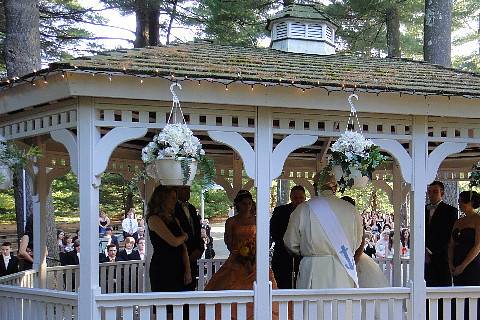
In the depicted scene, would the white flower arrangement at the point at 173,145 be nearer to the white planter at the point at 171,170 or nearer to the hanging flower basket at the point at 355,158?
the white planter at the point at 171,170

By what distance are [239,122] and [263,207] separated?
86 centimetres

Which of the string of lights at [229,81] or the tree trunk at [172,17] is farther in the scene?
the tree trunk at [172,17]

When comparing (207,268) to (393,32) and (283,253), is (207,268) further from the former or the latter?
Answer: (393,32)

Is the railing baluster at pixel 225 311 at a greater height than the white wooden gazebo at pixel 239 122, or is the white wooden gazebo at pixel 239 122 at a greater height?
the white wooden gazebo at pixel 239 122

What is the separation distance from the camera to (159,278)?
6.91 meters

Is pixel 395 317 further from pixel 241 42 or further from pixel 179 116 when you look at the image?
pixel 241 42

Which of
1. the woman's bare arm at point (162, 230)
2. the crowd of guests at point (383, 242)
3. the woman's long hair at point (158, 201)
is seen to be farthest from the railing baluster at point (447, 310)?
the crowd of guests at point (383, 242)

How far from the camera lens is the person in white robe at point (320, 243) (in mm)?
6363

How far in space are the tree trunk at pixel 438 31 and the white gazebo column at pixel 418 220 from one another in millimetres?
8220

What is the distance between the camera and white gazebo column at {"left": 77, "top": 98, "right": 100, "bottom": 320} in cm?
566

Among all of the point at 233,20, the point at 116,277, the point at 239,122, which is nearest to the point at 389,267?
the point at 116,277

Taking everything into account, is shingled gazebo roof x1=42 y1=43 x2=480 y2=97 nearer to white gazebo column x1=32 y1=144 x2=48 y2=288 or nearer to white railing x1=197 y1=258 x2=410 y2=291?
white gazebo column x1=32 y1=144 x2=48 y2=288

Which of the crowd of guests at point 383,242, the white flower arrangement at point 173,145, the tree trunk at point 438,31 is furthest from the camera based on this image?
the crowd of guests at point 383,242

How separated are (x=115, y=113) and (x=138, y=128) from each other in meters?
0.27
